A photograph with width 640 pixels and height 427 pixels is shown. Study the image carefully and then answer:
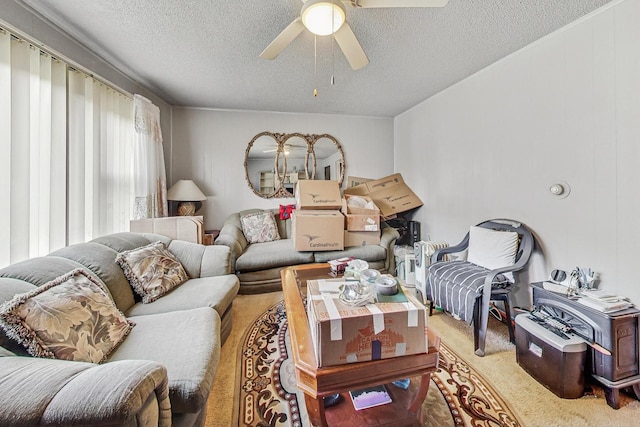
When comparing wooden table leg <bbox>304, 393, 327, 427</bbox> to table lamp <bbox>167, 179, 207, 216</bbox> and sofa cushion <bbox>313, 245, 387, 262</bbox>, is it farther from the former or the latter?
table lamp <bbox>167, 179, 207, 216</bbox>

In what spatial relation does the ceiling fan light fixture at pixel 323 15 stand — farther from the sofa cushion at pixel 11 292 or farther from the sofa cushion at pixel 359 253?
the sofa cushion at pixel 359 253

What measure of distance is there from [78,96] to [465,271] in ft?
11.3

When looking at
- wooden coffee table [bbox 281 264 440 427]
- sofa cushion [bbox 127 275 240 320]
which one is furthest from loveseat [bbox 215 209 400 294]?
wooden coffee table [bbox 281 264 440 427]

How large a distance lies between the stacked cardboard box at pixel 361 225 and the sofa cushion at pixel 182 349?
197cm

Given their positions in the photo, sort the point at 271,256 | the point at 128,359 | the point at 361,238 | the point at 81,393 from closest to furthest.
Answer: the point at 81,393 → the point at 128,359 → the point at 271,256 → the point at 361,238

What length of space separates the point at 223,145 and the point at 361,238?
2.45m

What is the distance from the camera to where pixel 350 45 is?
166 centimetres

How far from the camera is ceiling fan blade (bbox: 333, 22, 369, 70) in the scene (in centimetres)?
154

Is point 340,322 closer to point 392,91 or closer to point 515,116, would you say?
point 515,116

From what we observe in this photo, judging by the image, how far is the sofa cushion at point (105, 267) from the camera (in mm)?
1582

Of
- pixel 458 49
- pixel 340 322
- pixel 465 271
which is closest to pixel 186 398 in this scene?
pixel 340 322

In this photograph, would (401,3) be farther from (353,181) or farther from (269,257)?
(353,181)

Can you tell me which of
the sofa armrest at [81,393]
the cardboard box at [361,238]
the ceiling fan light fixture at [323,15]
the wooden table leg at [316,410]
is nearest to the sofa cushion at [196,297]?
the sofa armrest at [81,393]

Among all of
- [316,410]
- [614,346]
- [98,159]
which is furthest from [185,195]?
[614,346]
